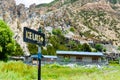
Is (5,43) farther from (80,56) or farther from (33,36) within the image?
(33,36)

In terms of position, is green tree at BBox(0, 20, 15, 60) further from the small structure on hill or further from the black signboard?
the black signboard

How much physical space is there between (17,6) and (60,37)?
65.8m

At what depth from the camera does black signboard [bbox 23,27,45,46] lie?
9453mm

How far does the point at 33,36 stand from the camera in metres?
9.89

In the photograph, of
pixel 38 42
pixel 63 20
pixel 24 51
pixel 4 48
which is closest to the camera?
pixel 38 42

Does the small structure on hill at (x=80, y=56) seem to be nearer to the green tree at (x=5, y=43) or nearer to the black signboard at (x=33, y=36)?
the green tree at (x=5, y=43)

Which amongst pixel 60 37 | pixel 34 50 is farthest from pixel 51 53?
pixel 60 37

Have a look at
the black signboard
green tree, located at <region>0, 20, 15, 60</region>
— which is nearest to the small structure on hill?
green tree, located at <region>0, 20, 15, 60</region>

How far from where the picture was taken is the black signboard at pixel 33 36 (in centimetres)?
945

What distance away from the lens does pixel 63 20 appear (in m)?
182

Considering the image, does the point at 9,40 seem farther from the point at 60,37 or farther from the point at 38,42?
the point at 60,37

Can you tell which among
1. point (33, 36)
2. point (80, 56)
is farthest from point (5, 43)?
point (33, 36)

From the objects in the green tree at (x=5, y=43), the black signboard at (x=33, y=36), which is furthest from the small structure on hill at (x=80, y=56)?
the black signboard at (x=33, y=36)

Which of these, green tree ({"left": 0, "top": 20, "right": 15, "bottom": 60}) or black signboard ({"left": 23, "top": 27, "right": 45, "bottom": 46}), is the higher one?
black signboard ({"left": 23, "top": 27, "right": 45, "bottom": 46})
